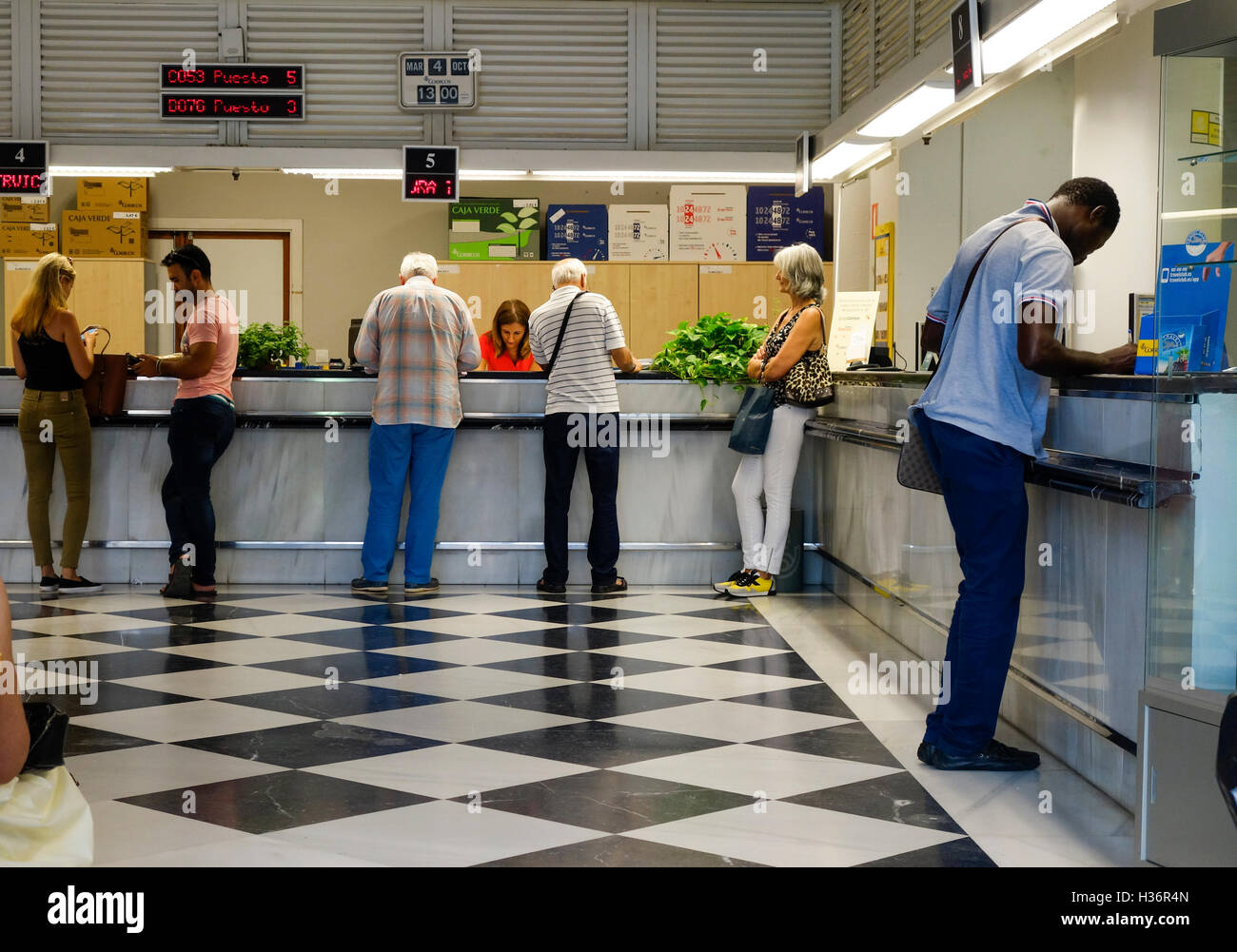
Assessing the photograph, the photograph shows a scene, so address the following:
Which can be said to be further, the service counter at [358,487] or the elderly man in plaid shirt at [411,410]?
the service counter at [358,487]

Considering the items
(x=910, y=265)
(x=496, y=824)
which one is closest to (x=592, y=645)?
(x=496, y=824)

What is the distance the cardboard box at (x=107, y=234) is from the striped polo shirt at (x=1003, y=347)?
7607mm

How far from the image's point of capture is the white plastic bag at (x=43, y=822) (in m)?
1.57

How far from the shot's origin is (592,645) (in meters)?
4.88

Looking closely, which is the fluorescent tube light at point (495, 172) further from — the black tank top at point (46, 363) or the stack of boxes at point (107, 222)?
the stack of boxes at point (107, 222)

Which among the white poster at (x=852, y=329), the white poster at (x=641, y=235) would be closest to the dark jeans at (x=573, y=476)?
the white poster at (x=852, y=329)

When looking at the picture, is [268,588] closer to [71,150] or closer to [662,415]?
[662,415]

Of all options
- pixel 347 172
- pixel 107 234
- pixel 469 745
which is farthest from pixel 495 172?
pixel 469 745

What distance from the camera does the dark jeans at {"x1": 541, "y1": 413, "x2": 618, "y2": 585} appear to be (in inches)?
242

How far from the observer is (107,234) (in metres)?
9.41

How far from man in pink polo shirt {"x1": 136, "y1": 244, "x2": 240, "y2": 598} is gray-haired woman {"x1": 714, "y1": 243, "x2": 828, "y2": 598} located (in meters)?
2.40

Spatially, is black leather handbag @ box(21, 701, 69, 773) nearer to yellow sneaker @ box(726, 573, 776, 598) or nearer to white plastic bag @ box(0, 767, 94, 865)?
white plastic bag @ box(0, 767, 94, 865)

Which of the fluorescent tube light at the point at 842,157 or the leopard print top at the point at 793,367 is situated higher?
the fluorescent tube light at the point at 842,157
